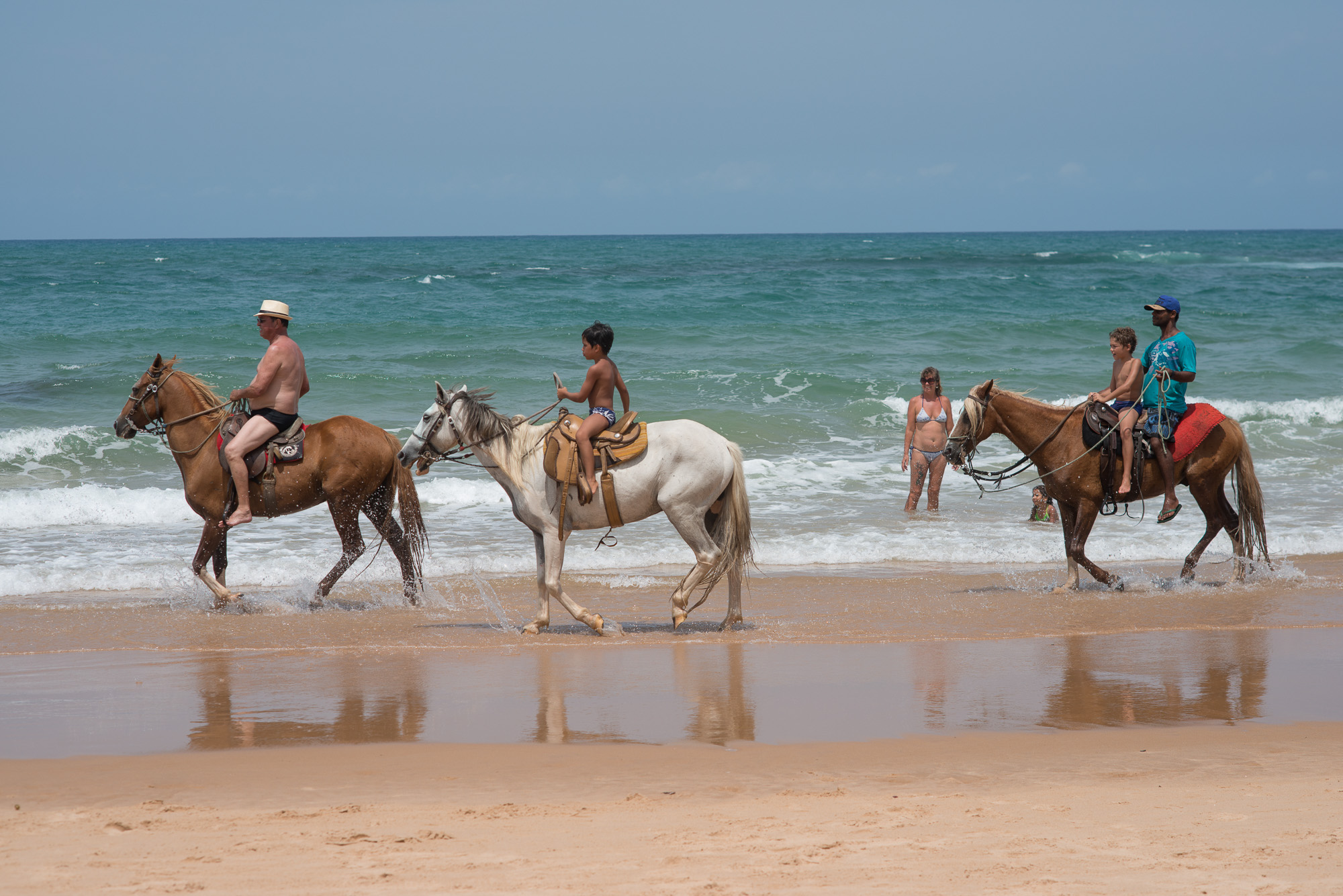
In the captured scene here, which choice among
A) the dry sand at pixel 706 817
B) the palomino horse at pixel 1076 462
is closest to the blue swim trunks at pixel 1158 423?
the palomino horse at pixel 1076 462

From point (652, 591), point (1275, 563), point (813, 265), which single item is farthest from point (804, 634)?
point (813, 265)

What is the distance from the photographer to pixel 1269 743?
541cm

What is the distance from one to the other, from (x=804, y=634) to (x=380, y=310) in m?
28.1

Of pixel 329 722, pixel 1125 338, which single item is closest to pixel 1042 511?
pixel 1125 338

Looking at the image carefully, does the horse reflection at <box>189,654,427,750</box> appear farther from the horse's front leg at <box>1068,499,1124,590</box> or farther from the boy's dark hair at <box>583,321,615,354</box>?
the horse's front leg at <box>1068,499,1124,590</box>

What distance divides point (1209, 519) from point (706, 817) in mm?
7044

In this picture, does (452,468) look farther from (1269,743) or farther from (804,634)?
(1269,743)

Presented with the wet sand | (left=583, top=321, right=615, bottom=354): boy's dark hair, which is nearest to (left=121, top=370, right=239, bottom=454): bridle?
the wet sand

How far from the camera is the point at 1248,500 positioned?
9.64 meters

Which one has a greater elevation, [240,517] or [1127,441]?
[1127,441]

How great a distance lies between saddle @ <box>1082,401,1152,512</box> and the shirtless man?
614 cm

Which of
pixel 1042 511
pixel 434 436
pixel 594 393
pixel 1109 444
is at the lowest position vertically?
pixel 1042 511

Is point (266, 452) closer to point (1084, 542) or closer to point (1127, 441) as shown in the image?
point (1084, 542)

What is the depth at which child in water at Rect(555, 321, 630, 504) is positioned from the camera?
25.1ft
